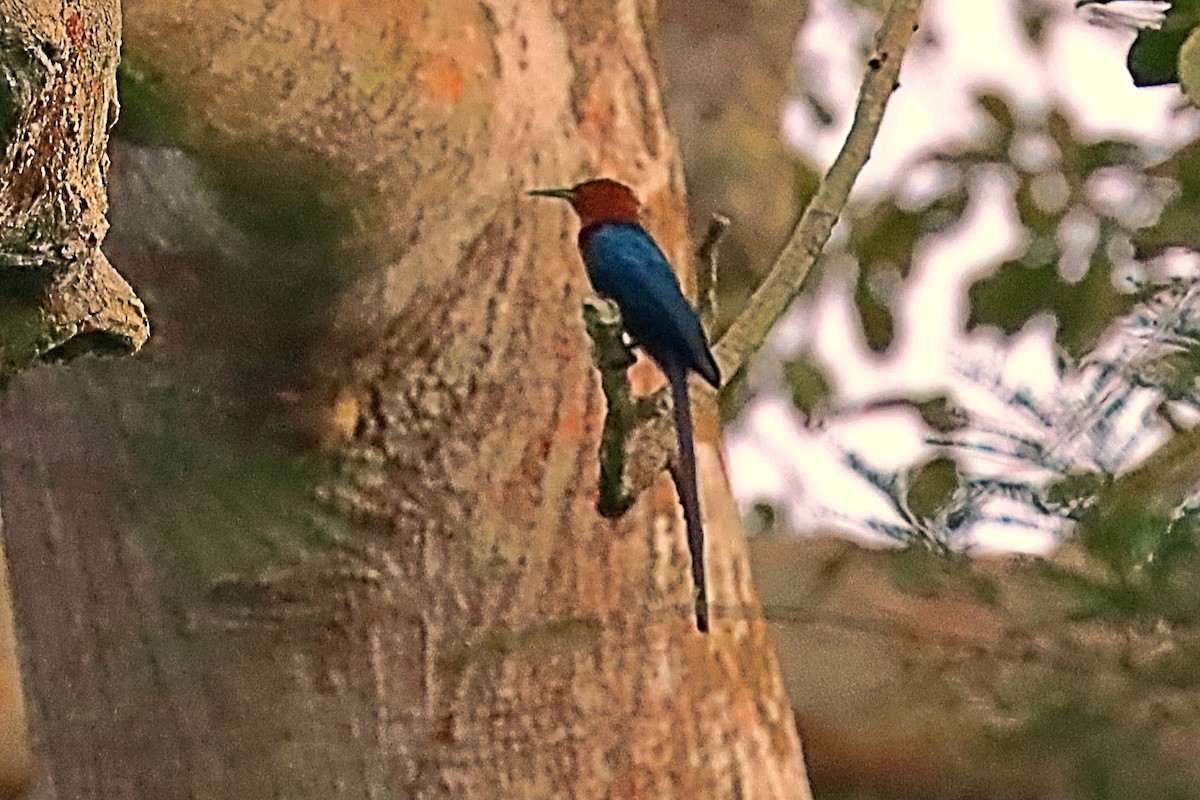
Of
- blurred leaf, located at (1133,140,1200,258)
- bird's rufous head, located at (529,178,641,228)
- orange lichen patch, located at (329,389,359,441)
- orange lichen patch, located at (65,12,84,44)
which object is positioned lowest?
orange lichen patch, located at (65,12,84,44)

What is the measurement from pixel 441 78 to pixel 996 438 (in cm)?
33

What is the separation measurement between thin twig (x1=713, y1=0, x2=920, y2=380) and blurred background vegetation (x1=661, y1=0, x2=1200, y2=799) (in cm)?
8

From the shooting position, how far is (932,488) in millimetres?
613

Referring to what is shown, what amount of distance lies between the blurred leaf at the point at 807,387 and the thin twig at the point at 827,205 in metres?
0.35

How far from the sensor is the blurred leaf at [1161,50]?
447 millimetres

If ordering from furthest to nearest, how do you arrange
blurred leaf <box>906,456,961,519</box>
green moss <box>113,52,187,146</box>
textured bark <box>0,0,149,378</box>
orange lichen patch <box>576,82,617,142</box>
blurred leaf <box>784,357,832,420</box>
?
blurred leaf <box>784,357,832,420</box>
blurred leaf <box>906,456,961,519</box>
orange lichen patch <box>576,82,617,142</box>
green moss <box>113,52,187,146</box>
textured bark <box>0,0,149,378</box>

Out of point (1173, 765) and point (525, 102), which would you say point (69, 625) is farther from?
point (1173, 765)

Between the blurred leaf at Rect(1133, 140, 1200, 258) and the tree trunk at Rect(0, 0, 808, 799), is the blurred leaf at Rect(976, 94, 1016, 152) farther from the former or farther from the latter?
the tree trunk at Rect(0, 0, 808, 799)

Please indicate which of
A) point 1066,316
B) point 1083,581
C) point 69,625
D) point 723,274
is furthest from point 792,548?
point 69,625

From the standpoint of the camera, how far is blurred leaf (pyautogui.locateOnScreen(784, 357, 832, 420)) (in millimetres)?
868

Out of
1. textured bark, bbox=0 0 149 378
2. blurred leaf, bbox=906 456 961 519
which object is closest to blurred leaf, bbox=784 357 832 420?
blurred leaf, bbox=906 456 961 519

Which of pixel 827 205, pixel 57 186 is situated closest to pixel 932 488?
pixel 827 205

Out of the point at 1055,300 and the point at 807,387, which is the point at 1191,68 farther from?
the point at 807,387

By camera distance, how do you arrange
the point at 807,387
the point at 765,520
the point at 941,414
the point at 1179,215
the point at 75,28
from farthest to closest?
A: the point at 765,520 < the point at 807,387 < the point at 941,414 < the point at 1179,215 < the point at 75,28
